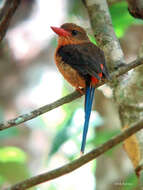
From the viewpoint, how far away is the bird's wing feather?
263cm

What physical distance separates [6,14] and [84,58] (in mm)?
591

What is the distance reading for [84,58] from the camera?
275cm

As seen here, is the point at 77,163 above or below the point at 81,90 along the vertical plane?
above

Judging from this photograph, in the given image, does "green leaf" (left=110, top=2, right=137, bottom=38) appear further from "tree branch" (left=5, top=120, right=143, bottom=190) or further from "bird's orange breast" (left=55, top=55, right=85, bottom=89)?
"tree branch" (left=5, top=120, right=143, bottom=190)

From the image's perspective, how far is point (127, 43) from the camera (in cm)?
432

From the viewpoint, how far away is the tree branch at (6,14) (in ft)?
8.56

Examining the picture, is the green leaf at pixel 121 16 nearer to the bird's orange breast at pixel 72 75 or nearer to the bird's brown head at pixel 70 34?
the bird's brown head at pixel 70 34

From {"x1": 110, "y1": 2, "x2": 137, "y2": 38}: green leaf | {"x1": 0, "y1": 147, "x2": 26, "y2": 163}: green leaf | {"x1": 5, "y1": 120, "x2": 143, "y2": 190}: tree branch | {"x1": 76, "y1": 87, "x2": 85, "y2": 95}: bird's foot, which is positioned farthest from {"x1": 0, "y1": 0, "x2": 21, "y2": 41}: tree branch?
{"x1": 0, "y1": 147, "x2": 26, "y2": 163}: green leaf

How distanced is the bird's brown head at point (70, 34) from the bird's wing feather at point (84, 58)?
7.6 inches

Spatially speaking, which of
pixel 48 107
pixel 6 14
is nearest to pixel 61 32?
pixel 6 14

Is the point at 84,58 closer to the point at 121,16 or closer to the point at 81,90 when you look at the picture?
the point at 81,90

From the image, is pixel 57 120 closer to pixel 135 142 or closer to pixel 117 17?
pixel 117 17

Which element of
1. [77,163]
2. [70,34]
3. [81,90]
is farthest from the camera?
[70,34]

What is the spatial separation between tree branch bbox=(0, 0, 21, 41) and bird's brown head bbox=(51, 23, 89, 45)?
1.82 ft
